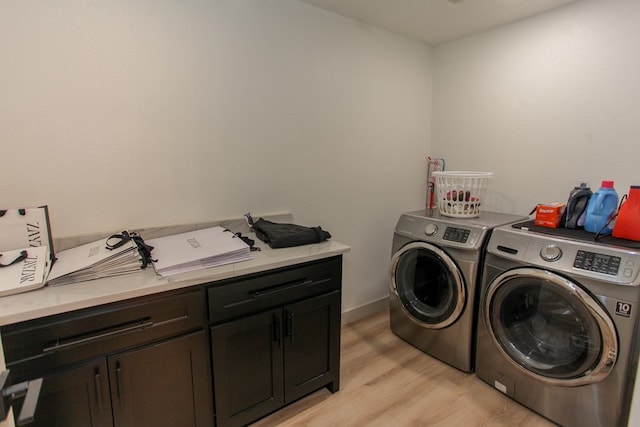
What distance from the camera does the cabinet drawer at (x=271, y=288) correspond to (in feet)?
4.52

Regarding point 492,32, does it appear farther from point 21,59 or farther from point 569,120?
point 21,59

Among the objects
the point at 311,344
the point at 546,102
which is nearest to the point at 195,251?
the point at 311,344

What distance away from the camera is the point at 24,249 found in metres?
1.32

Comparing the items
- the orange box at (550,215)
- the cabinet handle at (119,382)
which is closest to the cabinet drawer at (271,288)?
the cabinet handle at (119,382)

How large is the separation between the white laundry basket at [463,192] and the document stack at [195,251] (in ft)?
4.51

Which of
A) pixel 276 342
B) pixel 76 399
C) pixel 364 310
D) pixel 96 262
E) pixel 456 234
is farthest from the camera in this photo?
pixel 364 310

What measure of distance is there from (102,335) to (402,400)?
150 cm

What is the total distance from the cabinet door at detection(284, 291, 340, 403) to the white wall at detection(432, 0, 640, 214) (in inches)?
64.8

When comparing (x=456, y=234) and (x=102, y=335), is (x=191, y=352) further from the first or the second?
(x=456, y=234)

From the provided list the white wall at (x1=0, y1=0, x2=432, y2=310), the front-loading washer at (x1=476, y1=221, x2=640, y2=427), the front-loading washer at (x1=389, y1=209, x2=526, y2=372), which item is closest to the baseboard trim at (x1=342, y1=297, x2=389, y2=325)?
the white wall at (x1=0, y1=0, x2=432, y2=310)

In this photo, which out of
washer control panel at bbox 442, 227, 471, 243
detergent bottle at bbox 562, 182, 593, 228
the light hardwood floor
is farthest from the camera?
washer control panel at bbox 442, 227, 471, 243

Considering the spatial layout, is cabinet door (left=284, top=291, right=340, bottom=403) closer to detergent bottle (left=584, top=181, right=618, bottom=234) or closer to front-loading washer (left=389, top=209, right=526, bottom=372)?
front-loading washer (left=389, top=209, right=526, bottom=372)

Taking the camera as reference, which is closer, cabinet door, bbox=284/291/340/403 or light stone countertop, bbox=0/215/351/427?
light stone countertop, bbox=0/215/351/427

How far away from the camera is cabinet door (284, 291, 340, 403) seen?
5.27 ft
